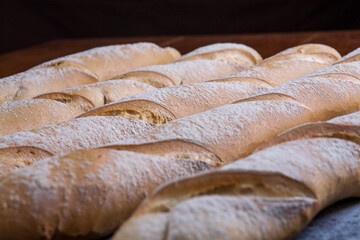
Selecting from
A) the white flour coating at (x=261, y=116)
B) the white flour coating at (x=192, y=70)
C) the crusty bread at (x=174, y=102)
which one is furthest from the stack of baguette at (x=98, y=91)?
the white flour coating at (x=261, y=116)

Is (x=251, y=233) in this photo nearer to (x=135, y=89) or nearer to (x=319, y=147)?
(x=319, y=147)

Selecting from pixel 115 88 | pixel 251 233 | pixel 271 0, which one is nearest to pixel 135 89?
pixel 115 88

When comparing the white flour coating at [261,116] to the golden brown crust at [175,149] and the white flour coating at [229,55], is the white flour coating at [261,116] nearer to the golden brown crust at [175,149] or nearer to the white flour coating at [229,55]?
the golden brown crust at [175,149]

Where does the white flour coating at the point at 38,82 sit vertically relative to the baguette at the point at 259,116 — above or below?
below

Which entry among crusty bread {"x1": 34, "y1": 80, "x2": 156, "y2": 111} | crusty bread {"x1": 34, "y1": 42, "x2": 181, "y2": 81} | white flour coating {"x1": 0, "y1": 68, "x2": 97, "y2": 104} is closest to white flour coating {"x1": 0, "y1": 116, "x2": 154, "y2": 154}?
crusty bread {"x1": 34, "y1": 80, "x2": 156, "y2": 111}

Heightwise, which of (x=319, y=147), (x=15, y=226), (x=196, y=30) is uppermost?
(x=319, y=147)

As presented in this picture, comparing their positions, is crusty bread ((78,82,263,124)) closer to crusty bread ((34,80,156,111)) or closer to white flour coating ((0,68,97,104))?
crusty bread ((34,80,156,111))
